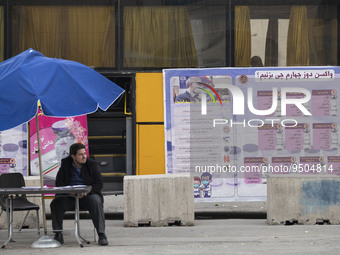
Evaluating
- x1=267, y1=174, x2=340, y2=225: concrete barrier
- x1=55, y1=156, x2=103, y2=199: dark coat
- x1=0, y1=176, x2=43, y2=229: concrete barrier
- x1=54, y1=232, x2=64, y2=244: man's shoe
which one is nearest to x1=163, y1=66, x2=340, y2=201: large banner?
x1=267, y1=174, x2=340, y2=225: concrete barrier

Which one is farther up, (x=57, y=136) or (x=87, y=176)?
(x=57, y=136)

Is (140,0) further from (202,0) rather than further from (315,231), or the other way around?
(315,231)

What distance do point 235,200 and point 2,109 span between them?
6.81 m

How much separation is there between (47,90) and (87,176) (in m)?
1.51

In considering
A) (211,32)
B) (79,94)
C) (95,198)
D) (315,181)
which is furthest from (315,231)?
(211,32)

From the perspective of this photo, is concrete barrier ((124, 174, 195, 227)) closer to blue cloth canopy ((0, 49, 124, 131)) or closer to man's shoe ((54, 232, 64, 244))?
man's shoe ((54, 232, 64, 244))

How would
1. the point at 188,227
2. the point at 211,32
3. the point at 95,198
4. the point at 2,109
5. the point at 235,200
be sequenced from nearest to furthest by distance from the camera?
the point at 2,109
the point at 95,198
the point at 188,227
the point at 235,200
the point at 211,32

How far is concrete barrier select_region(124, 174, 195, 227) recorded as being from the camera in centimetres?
1377

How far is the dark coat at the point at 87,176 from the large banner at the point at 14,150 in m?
4.74

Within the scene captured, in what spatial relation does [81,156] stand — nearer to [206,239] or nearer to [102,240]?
[102,240]

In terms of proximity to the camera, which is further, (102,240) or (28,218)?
(28,218)

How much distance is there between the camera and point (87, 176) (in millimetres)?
11820

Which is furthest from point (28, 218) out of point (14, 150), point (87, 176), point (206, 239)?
point (206, 239)

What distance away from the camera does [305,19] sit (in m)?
17.7
